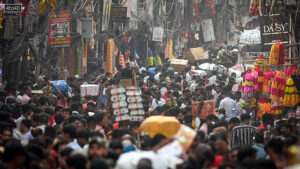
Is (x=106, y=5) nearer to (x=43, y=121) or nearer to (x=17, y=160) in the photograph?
(x=43, y=121)

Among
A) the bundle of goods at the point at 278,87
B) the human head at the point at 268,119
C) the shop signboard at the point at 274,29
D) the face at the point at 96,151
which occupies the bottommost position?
the human head at the point at 268,119

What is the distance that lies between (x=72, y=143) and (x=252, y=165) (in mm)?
3202

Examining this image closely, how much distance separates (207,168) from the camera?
6.63m

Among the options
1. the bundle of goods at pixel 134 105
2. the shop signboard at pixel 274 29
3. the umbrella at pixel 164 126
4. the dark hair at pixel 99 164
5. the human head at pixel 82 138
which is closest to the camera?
the dark hair at pixel 99 164

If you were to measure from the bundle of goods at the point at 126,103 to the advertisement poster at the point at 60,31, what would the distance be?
8453 millimetres

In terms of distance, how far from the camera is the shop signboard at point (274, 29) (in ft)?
45.4

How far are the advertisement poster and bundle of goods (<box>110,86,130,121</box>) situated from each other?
Answer: 27.8 ft

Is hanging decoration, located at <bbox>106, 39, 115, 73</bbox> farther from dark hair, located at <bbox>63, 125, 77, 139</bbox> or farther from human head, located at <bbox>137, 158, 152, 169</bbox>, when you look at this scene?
human head, located at <bbox>137, 158, 152, 169</bbox>

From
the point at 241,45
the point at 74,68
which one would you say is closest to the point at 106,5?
the point at 74,68

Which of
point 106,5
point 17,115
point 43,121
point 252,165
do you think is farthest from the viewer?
point 106,5

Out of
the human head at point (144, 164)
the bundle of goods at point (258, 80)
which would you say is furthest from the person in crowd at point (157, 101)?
the human head at point (144, 164)

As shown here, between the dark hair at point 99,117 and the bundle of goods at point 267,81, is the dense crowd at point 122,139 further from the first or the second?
the bundle of goods at point 267,81

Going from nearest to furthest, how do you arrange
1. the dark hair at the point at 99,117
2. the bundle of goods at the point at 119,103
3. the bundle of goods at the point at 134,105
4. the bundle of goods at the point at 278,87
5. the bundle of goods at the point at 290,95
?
the dark hair at the point at 99,117 → the bundle of goods at the point at 119,103 → the bundle of goods at the point at 134,105 → the bundle of goods at the point at 290,95 → the bundle of goods at the point at 278,87

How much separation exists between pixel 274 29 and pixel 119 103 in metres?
5.29
